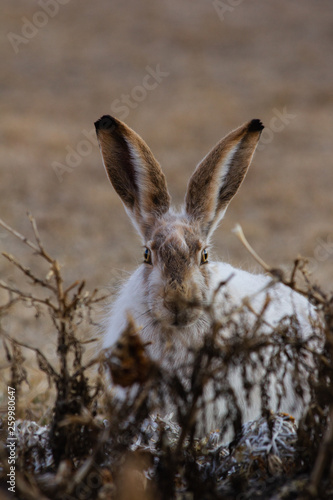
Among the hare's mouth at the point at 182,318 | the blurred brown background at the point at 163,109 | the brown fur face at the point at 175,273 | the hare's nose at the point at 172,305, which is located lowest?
the hare's mouth at the point at 182,318

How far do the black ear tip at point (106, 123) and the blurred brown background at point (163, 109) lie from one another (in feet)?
4.33

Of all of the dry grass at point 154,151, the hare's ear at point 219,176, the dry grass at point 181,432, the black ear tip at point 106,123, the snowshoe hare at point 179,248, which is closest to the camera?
the dry grass at point 181,432

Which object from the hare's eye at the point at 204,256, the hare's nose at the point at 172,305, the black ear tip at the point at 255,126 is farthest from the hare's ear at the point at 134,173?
the hare's nose at the point at 172,305

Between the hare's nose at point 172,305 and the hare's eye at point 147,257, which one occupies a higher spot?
the hare's eye at point 147,257

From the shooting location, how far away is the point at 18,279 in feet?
22.7

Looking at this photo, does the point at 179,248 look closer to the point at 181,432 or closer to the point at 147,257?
the point at 147,257

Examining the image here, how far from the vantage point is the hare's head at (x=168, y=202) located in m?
3.22

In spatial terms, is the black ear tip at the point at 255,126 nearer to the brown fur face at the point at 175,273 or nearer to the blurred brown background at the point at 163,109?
the brown fur face at the point at 175,273

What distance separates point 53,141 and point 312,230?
5.74m

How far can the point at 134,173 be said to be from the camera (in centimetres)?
380

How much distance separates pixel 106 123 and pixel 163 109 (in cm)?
1125

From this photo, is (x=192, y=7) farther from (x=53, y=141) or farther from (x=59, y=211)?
(x=59, y=211)

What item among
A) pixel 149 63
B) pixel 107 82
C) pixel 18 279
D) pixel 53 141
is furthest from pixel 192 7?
pixel 18 279

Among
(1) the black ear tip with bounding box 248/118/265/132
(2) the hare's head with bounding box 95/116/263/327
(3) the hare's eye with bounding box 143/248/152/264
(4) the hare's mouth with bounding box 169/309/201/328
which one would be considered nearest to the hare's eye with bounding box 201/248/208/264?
(2) the hare's head with bounding box 95/116/263/327
